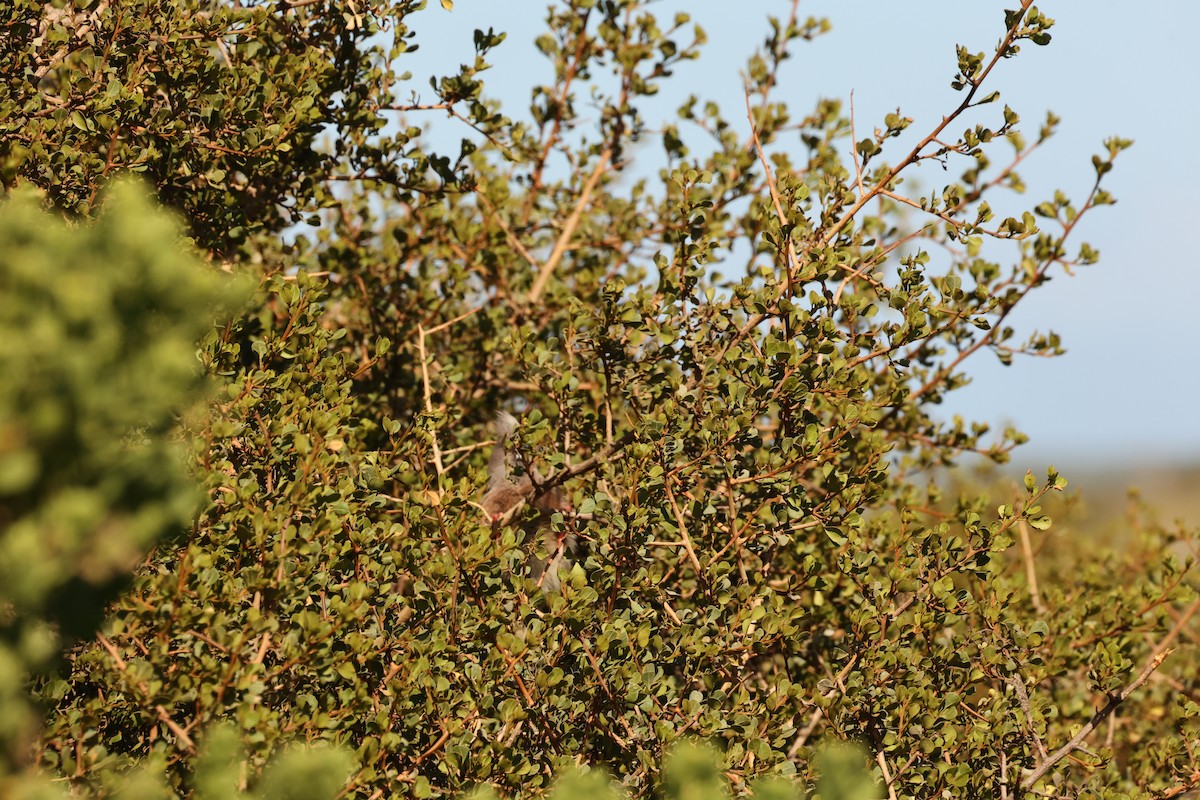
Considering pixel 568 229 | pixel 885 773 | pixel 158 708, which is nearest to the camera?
pixel 158 708

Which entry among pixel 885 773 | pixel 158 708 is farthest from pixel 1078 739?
pixel 158 708

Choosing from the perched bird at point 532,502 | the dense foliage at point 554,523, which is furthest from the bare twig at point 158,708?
the perched bird at point 532,502

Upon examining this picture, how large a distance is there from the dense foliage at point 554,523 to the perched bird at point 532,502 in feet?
0.43

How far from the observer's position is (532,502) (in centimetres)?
357

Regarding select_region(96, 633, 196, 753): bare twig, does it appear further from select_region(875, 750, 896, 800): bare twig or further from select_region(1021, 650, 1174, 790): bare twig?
select_region(1021, 650, 1174, 790): bare twig

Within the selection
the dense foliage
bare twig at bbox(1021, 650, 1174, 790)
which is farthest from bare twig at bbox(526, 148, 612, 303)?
Result: bare twig at bbox(1021, 650, 1174, 790)

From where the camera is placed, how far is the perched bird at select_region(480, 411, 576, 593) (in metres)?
3.49

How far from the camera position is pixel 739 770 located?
2787 millimetres

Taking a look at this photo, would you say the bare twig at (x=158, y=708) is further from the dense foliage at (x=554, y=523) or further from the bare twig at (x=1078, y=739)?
the bare twig at (x=1078, y=739)

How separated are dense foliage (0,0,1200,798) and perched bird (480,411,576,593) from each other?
130 millimetres

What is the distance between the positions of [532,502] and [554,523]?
486 millimetres

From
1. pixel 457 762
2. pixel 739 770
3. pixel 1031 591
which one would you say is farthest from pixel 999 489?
pixel 457 762

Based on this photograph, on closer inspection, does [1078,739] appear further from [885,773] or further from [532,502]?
[532,502]

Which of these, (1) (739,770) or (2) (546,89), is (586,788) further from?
(2) (546,89)
